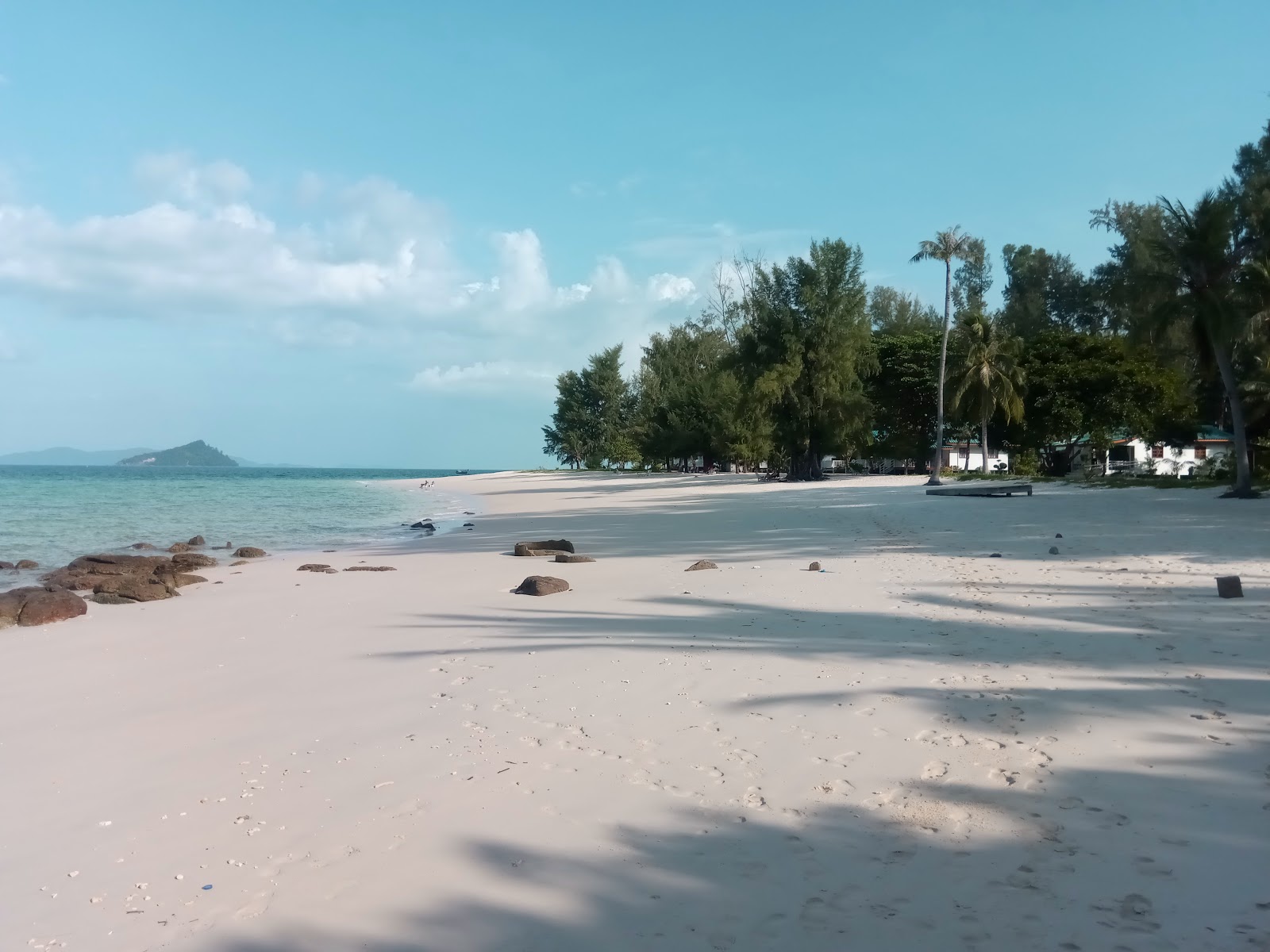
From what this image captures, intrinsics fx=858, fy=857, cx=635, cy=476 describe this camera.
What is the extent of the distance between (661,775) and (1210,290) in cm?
2321

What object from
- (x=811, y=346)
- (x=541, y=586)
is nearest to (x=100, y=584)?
(x=541, y=586)

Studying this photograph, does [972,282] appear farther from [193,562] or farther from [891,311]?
[193,562]

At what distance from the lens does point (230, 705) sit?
21.9 ft

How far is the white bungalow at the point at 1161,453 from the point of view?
160ft

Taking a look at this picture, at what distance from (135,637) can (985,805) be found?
30.4ft

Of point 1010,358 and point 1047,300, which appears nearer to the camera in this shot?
point 1010,358

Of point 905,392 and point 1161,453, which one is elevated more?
point 905,392

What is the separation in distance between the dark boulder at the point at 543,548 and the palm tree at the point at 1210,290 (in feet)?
54.7

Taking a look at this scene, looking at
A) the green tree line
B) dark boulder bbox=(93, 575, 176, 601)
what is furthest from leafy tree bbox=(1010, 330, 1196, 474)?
dark boulder bbox=(93, 575, 176, 601)

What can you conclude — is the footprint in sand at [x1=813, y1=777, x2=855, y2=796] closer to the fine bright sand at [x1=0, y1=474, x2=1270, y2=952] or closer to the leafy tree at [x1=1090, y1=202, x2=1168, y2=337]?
the fine bright sand at [x1=0, y1=474, x2=1270, y2=952]

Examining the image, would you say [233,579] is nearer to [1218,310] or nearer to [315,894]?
[315,894]

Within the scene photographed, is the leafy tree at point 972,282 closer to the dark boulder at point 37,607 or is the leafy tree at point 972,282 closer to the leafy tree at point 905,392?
the leafy tree at point 905,392

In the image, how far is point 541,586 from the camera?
11.3 m

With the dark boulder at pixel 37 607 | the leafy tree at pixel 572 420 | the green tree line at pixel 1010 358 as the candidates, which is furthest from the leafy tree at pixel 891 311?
the dark boulder at pixel 37 607
